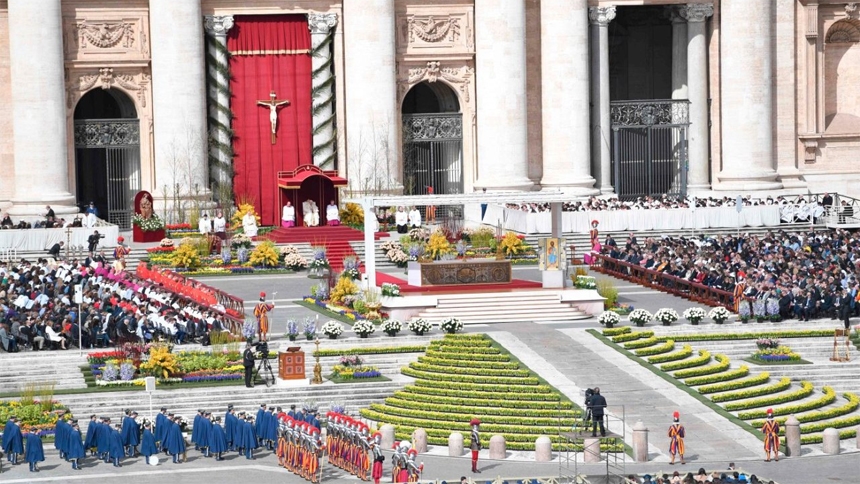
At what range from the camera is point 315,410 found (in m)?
50.9

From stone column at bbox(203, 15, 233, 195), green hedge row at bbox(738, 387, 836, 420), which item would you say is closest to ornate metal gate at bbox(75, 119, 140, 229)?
stone column at bbox(203, 15, 233, 195)

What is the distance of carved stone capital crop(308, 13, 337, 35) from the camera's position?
88.1 meters

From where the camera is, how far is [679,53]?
93312 mm

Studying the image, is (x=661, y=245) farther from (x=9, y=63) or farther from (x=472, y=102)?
(x=9, y=63)

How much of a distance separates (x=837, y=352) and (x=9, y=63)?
42185 millimetres

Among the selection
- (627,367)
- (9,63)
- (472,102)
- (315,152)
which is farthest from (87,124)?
(627,367)

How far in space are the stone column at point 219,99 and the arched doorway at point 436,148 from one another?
8427 millimetres

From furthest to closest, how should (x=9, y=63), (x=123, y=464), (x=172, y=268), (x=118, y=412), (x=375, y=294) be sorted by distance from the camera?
(x=9, y=63), (x=172, y=268), (x=375, y=294), (x=118, y=412), (x=123, y=464)

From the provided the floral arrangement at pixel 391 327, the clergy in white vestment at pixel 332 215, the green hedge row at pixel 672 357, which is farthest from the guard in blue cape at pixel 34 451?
the clergy in white vestment at pixel 332 215

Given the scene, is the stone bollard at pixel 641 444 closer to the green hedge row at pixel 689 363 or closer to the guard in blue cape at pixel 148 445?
the green hedge row at pixel 689 363

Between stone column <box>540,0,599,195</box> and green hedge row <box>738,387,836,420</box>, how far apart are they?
34602 mm

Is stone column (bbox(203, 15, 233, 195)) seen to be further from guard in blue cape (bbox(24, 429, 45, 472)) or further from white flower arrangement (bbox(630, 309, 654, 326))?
guard in blue cape (bbox(24, 429, 45, 472))

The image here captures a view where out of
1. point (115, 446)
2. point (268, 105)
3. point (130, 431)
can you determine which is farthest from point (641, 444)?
point (268, 105)

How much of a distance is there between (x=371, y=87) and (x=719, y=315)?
29087mm
